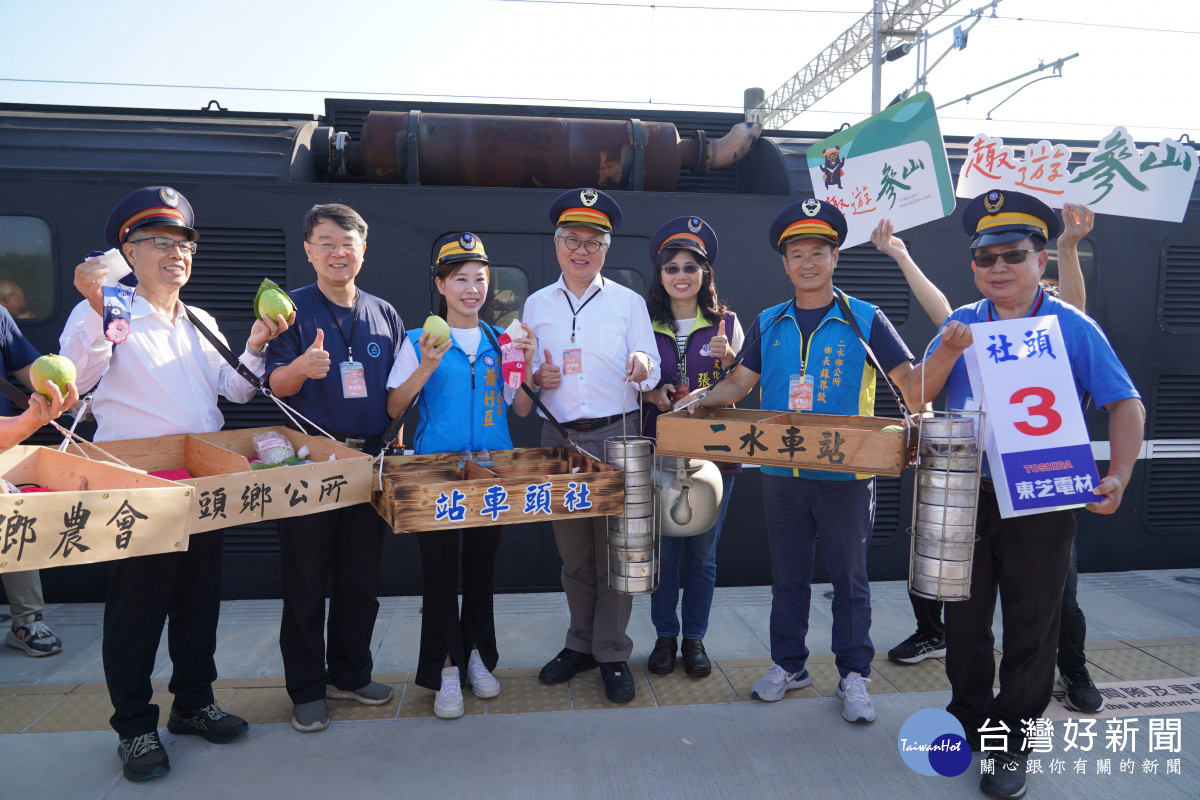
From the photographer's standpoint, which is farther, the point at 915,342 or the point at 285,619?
the point at 915,342

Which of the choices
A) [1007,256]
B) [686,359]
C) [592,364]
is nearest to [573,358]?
[592,364]

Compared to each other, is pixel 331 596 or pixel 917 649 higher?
pixel 331 596

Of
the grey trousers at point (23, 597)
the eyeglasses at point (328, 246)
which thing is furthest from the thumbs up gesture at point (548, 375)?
the grey trousers at point (23, 597)

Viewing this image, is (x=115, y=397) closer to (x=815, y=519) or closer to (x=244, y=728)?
(x=244, y=728)

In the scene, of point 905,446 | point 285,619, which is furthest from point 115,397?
point 905,446

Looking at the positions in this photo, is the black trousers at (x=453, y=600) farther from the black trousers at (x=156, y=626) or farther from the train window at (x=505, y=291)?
the train window at (x=505, y=291)

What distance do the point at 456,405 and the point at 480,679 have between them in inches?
55.4

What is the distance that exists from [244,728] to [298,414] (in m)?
1.47

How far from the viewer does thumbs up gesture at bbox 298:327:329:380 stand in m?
2.94

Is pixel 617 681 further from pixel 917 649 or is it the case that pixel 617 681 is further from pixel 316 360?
pixel 316 360

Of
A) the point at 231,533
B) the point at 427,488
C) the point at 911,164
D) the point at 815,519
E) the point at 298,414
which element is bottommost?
the point at 231,533

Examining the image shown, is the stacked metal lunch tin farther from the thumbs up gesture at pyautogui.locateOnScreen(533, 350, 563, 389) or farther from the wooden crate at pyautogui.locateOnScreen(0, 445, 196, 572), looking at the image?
the wooden crate at pyautogui.locateOnScreen(0, 445, 196, 572)

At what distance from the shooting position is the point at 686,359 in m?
3.81

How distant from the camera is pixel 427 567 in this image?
3.29 m
